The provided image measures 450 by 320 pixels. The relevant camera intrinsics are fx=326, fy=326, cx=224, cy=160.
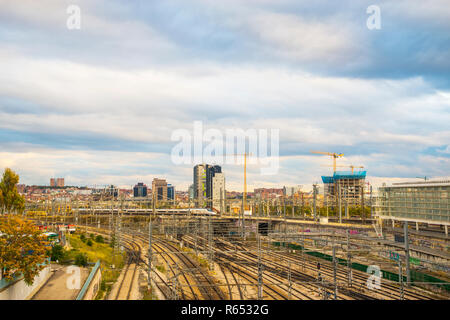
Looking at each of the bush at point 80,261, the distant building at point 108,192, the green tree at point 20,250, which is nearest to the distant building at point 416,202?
the bush at point 80,261

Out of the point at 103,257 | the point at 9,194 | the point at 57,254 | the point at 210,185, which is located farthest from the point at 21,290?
the point at 210,185

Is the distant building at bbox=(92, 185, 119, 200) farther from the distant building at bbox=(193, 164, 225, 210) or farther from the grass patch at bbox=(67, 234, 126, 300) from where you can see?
the distant building at bbox=(193, 164, 225, 210)

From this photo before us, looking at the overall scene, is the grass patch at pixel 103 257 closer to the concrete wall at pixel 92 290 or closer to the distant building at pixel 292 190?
the concrete wall at pixel 92 290

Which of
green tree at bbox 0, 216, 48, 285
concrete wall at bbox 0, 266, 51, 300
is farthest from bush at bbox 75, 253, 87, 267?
green tree at bbox 0, 216, 48, 285

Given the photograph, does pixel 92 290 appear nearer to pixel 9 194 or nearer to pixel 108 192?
pixel 9 194
